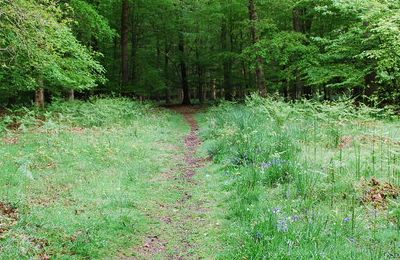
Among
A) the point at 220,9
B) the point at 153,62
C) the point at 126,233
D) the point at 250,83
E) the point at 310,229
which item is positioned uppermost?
the point at 220,9

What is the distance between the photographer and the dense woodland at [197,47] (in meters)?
12.2

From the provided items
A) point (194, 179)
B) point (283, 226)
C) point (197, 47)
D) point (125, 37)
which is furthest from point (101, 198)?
point (197, 47)

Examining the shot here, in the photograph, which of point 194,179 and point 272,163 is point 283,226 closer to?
point 272,163

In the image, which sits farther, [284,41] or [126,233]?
[284,41]

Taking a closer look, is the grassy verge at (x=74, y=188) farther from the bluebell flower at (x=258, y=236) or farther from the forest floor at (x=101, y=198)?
the bluebell flower at (x=258, y=236)

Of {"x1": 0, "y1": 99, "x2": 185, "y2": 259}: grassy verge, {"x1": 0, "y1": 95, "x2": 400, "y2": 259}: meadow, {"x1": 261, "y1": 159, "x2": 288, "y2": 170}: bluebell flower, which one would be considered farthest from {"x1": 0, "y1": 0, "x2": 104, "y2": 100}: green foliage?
{"x1": 261, "y1": 159, "x2": 288, "y2": 170}: bluebell flower

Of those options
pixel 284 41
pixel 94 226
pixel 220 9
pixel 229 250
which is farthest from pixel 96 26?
pixel 229 250

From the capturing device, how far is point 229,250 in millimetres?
5145

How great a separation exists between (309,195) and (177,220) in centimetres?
233

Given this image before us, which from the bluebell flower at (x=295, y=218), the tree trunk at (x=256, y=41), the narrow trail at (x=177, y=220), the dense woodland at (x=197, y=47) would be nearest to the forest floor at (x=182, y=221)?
the narrow trail at (x=177, y=220)

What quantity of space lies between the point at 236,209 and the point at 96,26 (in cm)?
1627

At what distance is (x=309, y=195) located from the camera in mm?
6418

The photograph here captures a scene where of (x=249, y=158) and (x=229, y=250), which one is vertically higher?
(x=249, y=158)

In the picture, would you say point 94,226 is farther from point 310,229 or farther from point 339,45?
point 339,45
